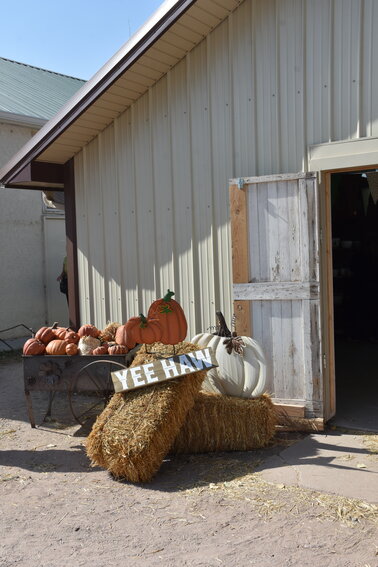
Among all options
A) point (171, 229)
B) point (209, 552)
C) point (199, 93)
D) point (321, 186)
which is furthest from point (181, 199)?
point (209, 552)

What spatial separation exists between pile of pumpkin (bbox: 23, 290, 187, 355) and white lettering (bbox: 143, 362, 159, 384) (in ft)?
1.54

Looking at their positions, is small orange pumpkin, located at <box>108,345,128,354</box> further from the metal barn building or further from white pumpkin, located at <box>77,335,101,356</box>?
the metal barn building

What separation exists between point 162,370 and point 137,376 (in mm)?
210

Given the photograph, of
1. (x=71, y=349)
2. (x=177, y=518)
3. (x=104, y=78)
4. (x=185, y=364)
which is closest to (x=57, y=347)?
(x=71, y=349)

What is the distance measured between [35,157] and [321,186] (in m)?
3.27

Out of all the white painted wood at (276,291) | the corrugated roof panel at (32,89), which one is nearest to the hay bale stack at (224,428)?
the white painted wood at (276,291)

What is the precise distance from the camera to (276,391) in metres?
5.99

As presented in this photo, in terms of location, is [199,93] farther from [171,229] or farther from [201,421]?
[201,421]

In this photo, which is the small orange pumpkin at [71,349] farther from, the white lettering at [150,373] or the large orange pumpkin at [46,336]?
the white lettering at [150,373]

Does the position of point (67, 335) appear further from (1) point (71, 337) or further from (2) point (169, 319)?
(2) point (169, 319)

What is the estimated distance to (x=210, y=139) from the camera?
21.2ft

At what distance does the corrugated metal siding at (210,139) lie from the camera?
5629 mm

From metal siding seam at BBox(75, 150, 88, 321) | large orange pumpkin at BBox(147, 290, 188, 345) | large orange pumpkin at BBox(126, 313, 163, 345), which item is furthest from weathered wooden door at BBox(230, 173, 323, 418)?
metal siding seam at BBox(75, 150, 88, 321)

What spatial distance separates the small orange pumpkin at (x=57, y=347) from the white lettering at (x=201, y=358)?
143cm
